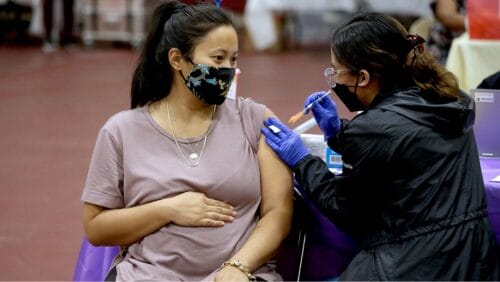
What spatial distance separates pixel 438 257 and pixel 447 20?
3790 millimetres

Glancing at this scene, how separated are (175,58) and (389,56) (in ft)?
2.24

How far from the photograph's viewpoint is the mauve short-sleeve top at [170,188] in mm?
2697

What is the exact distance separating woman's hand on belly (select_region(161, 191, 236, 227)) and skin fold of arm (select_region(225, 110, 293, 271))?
0.40 ft

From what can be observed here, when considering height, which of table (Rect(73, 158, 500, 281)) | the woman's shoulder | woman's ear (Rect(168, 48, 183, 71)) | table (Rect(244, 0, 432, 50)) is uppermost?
woman's ear (Rect(168, 48, 183, 71))

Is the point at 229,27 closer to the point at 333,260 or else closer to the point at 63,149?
the point at 333,260

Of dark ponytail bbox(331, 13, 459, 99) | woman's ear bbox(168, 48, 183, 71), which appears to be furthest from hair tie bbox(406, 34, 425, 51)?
woman's ear bbox(168, 48, 183, 71)

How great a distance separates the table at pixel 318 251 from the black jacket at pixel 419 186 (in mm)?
320

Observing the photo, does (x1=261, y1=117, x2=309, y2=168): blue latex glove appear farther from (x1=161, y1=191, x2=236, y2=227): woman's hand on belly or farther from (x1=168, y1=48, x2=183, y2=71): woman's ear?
(x1=168, y1=48, x2=183, y2=71): woman's ear

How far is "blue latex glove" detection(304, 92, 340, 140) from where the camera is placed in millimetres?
2818

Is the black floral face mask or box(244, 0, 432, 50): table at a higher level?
the black floral face mask

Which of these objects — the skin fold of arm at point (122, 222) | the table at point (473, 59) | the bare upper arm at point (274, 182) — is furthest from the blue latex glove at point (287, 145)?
the table at point (473, 59)

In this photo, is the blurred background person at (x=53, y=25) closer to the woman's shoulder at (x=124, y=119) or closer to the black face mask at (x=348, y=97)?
the woman's shoulder at (x=124, y=119)

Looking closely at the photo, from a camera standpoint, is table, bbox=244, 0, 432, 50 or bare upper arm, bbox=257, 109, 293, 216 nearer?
bare upper arm, bbox=257, 109, 293, 216

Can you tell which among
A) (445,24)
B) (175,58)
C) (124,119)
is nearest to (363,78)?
(175,58)
